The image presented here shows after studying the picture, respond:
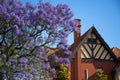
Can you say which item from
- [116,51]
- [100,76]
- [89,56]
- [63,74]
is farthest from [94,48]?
[116,51]

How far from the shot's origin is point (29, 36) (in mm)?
24656

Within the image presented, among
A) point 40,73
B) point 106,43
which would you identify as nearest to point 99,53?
point 106,43

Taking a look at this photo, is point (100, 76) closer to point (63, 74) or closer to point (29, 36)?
point (63, 74)

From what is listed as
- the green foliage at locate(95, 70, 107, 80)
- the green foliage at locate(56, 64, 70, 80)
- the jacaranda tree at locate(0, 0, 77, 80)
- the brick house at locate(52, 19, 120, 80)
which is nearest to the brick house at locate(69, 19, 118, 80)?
the brick house at locate(52, 19, 120, 80)

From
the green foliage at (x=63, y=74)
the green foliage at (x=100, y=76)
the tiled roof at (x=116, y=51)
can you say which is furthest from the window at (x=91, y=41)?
the green foliage at (x=63, y=74)

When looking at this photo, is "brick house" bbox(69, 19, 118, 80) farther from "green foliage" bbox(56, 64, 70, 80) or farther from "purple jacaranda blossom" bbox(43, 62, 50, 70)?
"purple jacaranda blossom" bbox(43, 62, 50, 70)

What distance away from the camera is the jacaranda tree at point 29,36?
24.3 m

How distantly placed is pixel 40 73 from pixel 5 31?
3.78 meters

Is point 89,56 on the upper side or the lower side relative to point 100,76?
upper

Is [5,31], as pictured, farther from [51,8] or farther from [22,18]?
[51,8]

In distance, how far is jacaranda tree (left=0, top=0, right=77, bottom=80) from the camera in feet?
79.7

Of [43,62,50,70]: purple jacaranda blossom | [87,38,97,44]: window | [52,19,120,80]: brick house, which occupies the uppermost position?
[87,38,97,44]: window

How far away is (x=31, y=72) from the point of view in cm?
2536

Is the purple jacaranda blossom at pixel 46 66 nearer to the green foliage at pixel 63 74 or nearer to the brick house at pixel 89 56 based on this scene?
the green foliage at pixel 63 74
